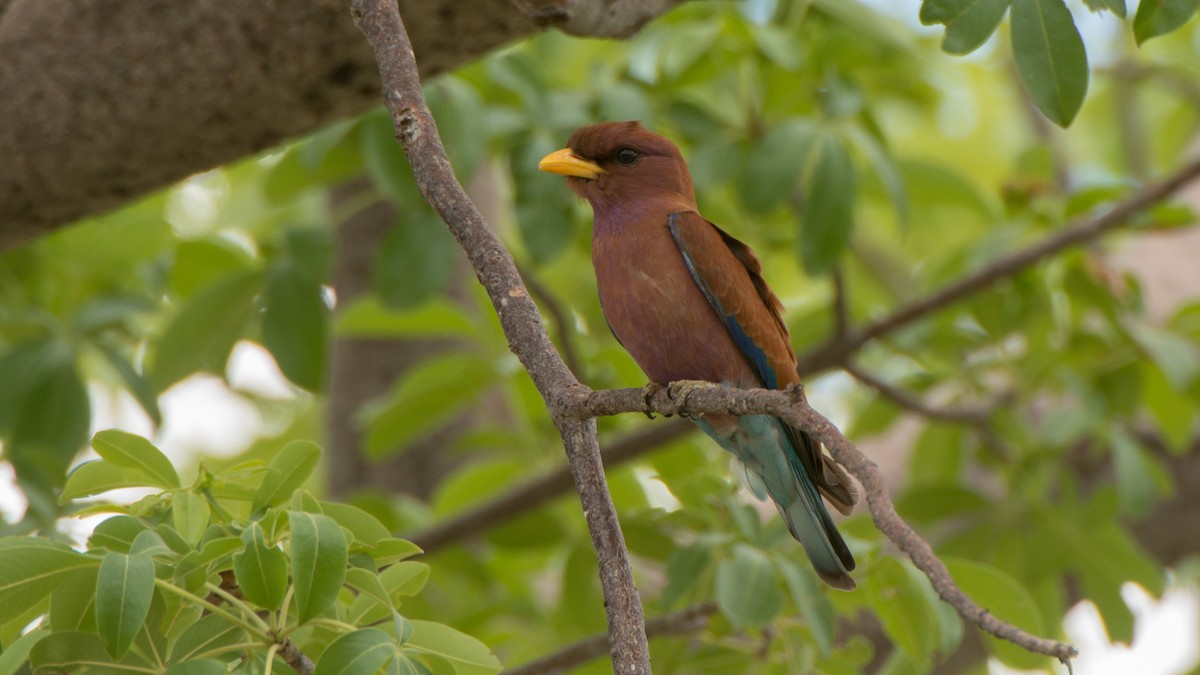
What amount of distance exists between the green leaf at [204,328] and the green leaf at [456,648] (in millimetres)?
2371

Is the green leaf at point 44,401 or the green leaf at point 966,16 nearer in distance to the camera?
the green leaf at point 966,16

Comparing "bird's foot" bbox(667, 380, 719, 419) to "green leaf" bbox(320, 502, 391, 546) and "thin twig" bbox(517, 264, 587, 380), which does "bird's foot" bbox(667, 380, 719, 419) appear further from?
"thin twig" bbox(517, 264, 587, 380)

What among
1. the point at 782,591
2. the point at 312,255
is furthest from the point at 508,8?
the point at 312,255

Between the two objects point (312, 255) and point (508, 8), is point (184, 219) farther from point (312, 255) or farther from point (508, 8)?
point (508, 8)

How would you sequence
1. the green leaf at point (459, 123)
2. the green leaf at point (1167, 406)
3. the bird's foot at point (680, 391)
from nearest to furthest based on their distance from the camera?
1. the bird's foot at point (680, 391)
2. the green leaf at point (459, 123)
3. the green leaf at point (1167, 406)

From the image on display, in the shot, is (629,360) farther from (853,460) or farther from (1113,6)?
(853,460)

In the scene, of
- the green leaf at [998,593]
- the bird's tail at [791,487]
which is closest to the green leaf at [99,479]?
the bird's tail at [791,487]

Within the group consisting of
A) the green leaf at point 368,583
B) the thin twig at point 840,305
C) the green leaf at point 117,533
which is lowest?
the thin twig at point 840,305

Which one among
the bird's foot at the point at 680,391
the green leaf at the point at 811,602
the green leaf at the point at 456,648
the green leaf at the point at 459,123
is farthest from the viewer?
the green leaf at the point at 459,123

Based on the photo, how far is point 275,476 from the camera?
2.15m

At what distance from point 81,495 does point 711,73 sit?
8.72 feet

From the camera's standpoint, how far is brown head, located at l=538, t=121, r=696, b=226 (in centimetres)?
335

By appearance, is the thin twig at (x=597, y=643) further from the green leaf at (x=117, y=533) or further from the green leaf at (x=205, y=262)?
the green leaf at (x=205, y=262)

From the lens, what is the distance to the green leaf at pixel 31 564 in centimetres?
193
